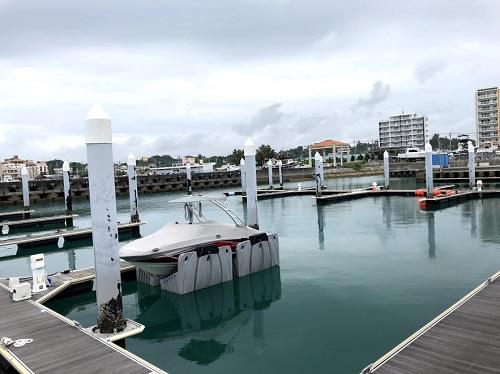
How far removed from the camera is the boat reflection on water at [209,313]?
10273mm

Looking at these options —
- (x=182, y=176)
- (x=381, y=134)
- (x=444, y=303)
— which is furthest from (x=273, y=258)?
(x=381, y=134)

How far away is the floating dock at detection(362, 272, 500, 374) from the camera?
6.77 m

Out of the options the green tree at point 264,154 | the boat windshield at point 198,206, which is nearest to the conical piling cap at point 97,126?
the boat windshield at point 198,206

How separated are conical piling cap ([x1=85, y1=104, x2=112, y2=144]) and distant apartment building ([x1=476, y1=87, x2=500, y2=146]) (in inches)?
5430

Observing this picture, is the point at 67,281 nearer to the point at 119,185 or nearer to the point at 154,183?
the point at 119,185

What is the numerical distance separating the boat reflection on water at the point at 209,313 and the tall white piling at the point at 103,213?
210 centimetres

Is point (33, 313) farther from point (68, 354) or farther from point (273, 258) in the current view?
point (273, 258)

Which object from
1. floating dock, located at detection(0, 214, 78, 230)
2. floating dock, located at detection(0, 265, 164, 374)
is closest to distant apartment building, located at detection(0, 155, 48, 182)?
floating dock, located at detection(0, 214, 78, 230)

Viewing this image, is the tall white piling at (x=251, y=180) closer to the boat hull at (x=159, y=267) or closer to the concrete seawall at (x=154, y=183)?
the boat hull at (x=159, y=267)

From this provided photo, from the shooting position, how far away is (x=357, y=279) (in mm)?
14484

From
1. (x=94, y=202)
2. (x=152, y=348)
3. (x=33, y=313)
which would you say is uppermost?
(x=94, y=202)

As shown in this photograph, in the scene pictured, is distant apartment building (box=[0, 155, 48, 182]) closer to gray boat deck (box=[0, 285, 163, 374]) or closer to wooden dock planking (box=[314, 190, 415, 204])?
wooden dock planking (box=[314, 190, 415, 204])

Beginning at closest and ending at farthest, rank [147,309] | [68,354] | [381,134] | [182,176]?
[68,354], [147,309], [182,176], [381,134]

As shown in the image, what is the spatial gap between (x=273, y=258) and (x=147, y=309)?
5.21 m
